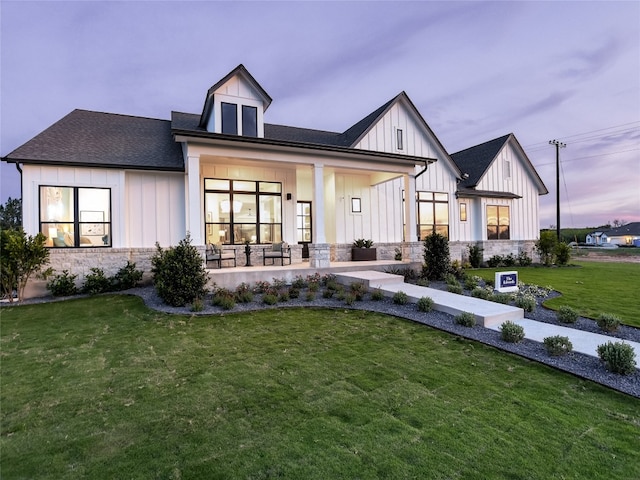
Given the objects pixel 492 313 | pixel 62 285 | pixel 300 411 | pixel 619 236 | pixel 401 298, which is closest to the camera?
pixel 300 411

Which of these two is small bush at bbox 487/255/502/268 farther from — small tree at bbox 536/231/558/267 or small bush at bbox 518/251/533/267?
small tree at bbox 536/231/558/267

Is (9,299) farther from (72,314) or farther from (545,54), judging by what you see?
(545,54)

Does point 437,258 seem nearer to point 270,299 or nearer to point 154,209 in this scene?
point 270,299

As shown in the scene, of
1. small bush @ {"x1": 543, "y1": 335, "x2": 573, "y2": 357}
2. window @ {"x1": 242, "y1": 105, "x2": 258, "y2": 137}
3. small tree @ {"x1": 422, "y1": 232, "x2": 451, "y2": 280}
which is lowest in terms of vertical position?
small bush @ {"x1": 543, "y1": 335, "x2": 573, "y2": 357}

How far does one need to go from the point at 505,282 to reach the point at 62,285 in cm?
1250

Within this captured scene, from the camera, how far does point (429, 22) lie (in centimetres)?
1259

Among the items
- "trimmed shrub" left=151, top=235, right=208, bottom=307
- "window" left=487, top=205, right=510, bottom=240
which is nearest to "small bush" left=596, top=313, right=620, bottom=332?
"trimmed shrub" left=151, top=235, right=208, bottom=307

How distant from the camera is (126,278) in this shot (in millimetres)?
9555

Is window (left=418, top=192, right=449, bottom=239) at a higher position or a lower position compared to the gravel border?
higher

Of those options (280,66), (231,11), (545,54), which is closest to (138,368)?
(231,11)

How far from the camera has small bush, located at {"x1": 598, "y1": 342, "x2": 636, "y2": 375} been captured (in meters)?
3.87

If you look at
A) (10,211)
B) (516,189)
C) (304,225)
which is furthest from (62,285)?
(10,211)

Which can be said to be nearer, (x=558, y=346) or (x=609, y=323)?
(x=558, y=346)

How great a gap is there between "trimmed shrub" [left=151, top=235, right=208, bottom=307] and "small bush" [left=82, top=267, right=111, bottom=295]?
2.99 metres
